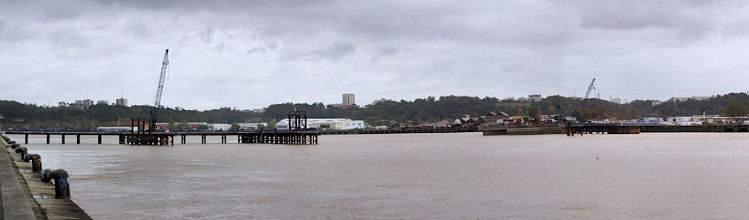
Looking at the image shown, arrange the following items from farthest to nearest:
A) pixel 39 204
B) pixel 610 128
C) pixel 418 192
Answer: pixel 610 128 → pixel 418 192 → pixel 39 204

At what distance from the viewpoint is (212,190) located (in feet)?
109

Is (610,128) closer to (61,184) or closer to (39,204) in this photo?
(61,184)

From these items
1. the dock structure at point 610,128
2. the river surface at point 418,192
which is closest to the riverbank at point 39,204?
the river surface at point 418,192

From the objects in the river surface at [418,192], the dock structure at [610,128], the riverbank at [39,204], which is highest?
the dock structure at [610,128]

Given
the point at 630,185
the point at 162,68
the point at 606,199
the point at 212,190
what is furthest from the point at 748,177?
the point at 162,68

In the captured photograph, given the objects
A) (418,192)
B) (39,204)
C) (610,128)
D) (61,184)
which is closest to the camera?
(39,204)

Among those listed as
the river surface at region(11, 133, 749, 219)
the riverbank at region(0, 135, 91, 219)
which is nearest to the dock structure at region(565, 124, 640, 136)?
the river surface at region(11, 133, 749, 219)

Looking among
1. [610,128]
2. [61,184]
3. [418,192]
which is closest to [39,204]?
[61,184]

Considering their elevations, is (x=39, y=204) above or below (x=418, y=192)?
above

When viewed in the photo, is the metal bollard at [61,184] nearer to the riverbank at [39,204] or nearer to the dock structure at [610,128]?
the riverbank at [39,204]

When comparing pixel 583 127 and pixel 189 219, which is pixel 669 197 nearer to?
pixel 189 219

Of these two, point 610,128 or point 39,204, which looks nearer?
point 39,204

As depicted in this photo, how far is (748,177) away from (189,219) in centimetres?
3050

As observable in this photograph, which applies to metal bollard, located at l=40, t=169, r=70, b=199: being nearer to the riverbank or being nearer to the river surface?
the riverbank
